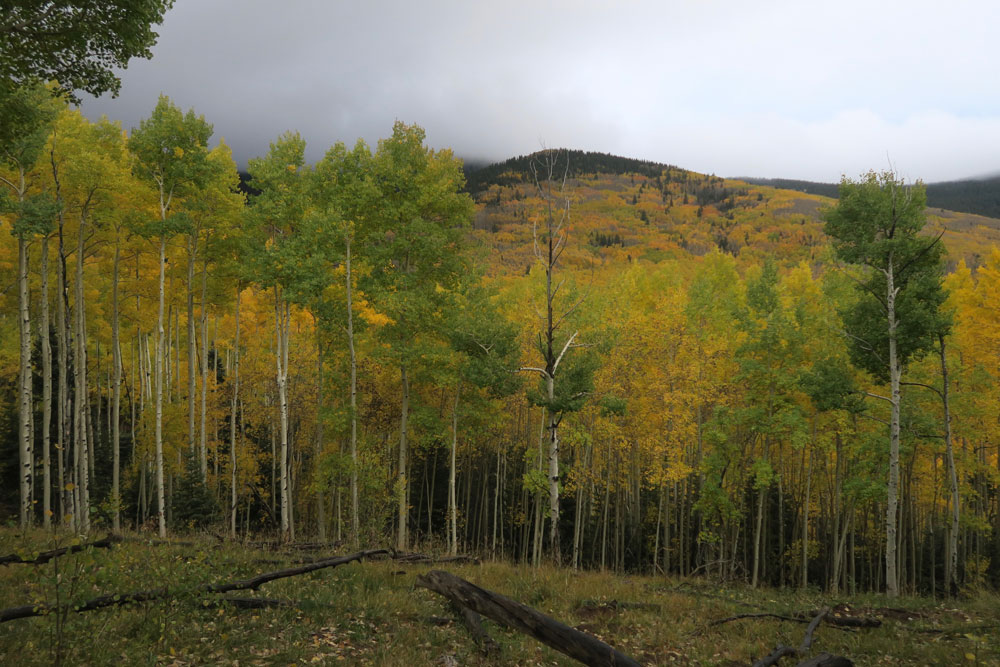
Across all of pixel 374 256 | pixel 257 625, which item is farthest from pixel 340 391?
pixel 257 625

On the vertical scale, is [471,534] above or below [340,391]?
below

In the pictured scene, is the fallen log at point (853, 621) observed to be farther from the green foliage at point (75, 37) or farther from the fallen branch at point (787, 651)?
the green foliage at point (75, 37)

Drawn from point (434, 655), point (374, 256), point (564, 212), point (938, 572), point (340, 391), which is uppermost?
point (564, 212)

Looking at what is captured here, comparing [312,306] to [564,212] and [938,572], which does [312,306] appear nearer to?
[564,212]

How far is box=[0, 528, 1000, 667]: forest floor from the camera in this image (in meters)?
5.55

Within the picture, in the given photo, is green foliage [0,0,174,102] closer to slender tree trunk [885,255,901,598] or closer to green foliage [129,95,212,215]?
green foliage [129,95,212,215]

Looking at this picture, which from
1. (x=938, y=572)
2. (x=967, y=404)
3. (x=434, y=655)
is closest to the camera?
(x=434, y=655)

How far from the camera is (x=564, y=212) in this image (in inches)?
563

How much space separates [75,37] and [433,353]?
10806 mm

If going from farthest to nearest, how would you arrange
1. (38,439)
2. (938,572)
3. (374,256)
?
(938,572) → (38,439) → (374,256)

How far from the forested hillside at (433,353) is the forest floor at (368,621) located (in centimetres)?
329

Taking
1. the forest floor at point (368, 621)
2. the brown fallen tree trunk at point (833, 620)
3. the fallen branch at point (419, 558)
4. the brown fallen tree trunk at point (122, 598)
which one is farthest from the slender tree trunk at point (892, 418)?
the brown fallen tree trunk at point (122, 598)

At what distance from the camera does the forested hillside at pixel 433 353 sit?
49.1ft

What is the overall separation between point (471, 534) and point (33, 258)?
24.0m
